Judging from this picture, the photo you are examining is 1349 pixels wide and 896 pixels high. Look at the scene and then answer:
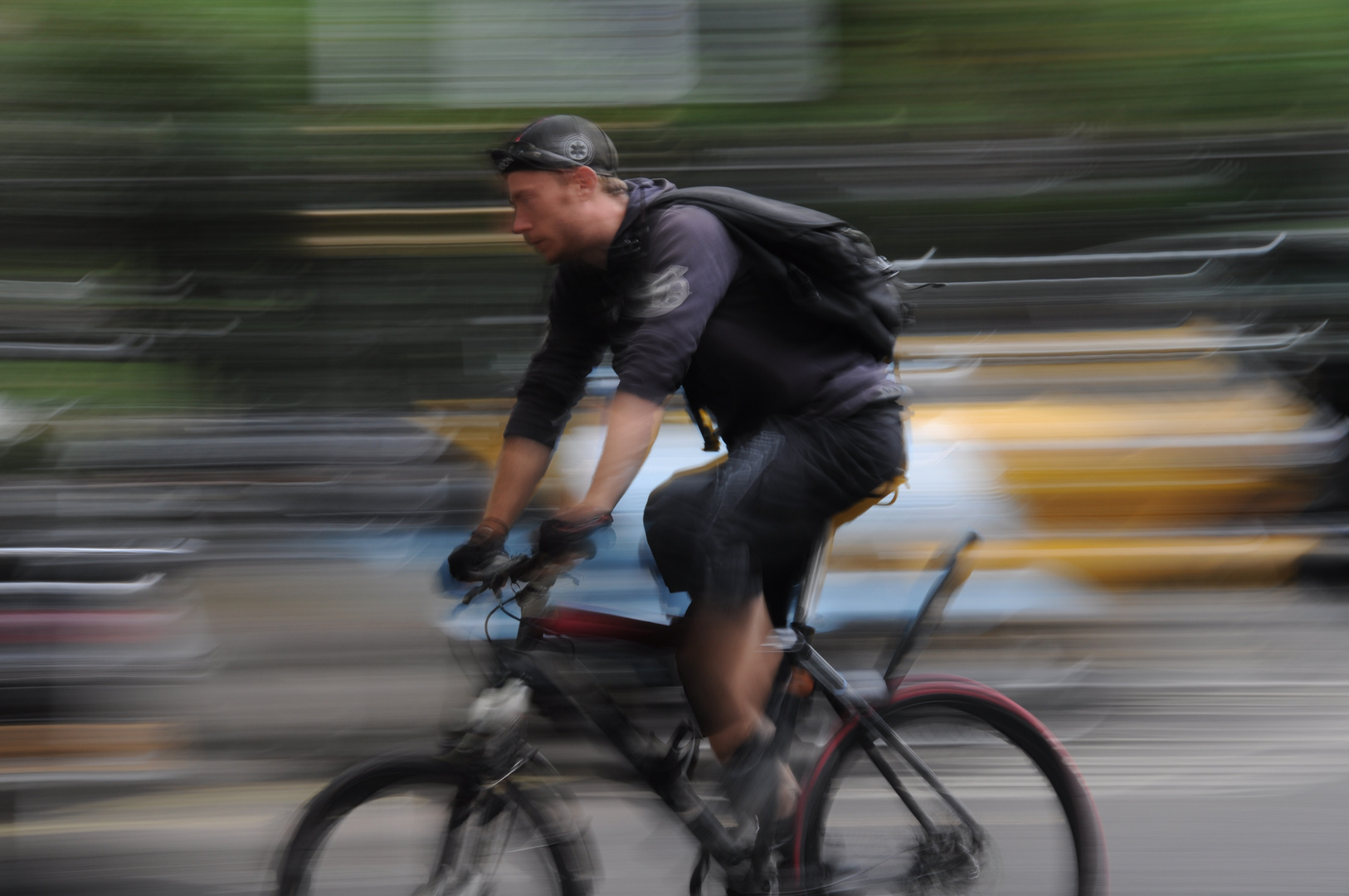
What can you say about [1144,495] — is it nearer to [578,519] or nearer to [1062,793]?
[1062,793]

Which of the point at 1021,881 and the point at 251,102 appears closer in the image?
the point at 1021,881

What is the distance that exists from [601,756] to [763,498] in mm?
620

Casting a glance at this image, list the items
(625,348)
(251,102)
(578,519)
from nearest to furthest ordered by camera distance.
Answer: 1. (578,519)
2. (625,348)
3. (251,102)

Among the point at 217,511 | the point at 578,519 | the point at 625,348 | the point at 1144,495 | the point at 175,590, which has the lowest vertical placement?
the point at 217,511

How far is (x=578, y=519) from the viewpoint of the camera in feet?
7.90

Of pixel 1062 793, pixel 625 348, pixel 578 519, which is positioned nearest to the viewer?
pixel 578 519

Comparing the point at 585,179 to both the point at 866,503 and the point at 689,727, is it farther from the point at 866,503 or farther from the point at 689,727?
the point at 689,727

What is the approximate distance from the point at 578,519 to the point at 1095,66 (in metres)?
6.02

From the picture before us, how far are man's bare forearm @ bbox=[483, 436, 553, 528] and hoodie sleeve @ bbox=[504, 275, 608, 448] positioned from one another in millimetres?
22

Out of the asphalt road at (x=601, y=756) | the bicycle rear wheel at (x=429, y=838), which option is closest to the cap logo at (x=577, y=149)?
the bicycle rear wheel at (x=429, y=838)

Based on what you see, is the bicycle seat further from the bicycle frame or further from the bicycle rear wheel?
the bicycle rear wheel

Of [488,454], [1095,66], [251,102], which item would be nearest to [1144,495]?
[488,454]

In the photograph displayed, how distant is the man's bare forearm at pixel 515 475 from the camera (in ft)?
9.14

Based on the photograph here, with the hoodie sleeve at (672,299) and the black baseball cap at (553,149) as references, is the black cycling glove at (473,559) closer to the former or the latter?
the hoodie sleeve at (672,299)
